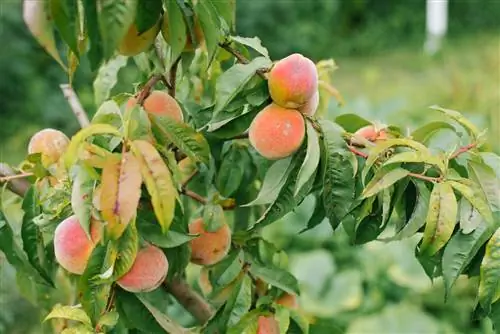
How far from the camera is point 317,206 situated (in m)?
0.86

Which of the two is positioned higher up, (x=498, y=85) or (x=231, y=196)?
(x=231, y=196)

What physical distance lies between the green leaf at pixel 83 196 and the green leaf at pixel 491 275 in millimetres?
335

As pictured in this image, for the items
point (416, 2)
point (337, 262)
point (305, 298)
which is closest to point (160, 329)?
point (305, 298)

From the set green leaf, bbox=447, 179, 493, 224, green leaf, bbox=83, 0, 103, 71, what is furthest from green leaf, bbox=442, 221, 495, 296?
green leaf, bbox=83, 0, 103, 71

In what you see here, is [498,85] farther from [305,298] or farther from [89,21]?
[89,21]

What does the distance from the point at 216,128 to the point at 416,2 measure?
22.0 ft

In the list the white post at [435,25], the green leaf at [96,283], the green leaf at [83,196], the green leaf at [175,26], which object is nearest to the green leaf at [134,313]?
the green leaf at [96,283]

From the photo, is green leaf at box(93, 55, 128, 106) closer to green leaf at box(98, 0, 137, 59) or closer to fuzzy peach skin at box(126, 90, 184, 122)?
fuzzy peach skin at box(126, 90, 184, 122)

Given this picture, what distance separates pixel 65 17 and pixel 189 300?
1.47 ft

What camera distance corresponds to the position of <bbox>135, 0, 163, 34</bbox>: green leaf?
0.60 metres

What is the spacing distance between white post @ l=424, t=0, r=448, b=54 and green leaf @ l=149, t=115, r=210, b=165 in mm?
5935

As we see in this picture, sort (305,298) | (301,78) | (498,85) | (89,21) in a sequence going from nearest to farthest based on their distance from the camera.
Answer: (89,21), (301,78), (305,298), (498,85)

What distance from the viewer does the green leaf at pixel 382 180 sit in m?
0.69

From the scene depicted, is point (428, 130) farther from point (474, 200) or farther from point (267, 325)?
point (267, 325)
